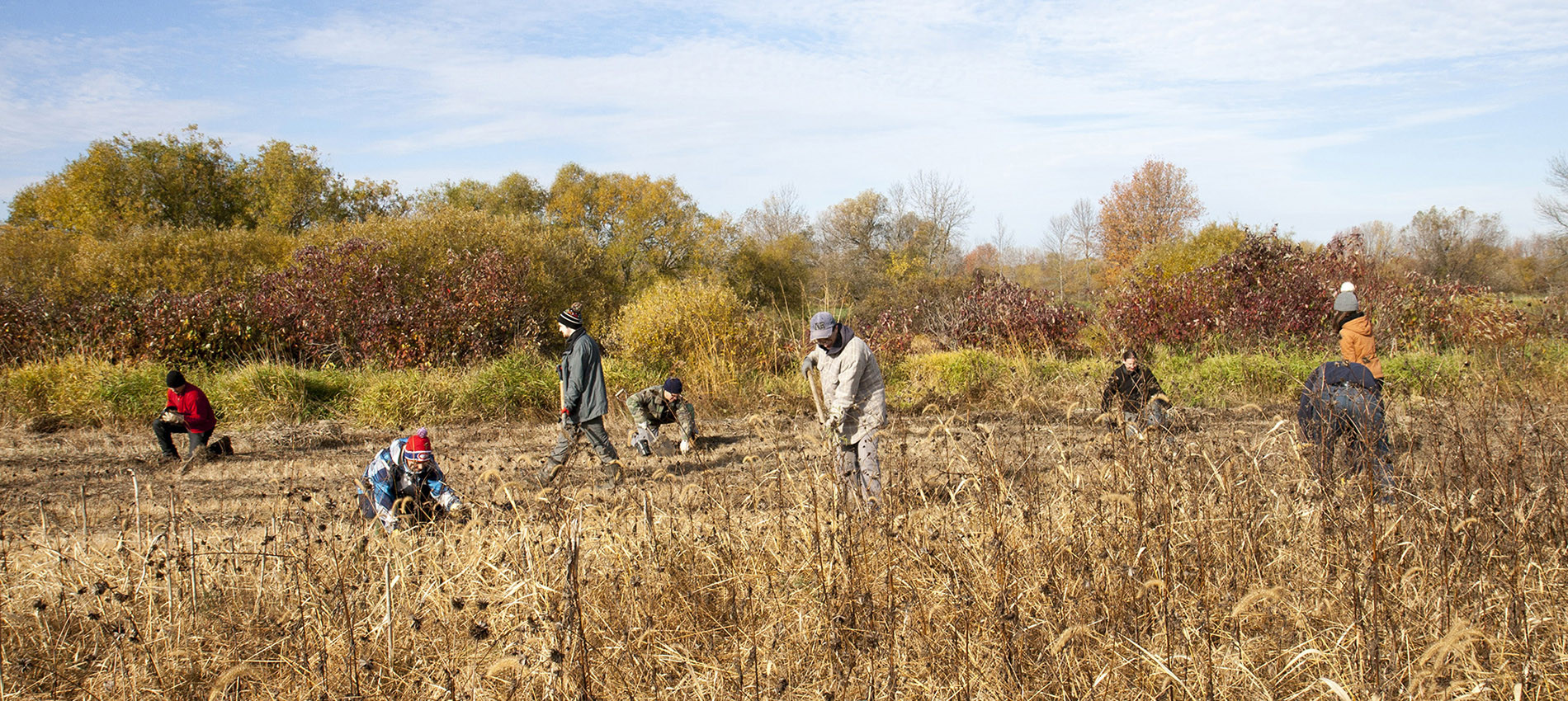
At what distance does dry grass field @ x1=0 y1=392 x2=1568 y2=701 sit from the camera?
301 centimetres

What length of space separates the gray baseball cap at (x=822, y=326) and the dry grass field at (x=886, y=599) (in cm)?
107

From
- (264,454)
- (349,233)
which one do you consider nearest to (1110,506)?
(264,454)

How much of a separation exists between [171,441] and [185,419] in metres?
0.29

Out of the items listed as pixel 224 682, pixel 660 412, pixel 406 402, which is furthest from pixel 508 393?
pixel 224 682

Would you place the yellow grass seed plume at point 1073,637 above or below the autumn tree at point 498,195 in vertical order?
below

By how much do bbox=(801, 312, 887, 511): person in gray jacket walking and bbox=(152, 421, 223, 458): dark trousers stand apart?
6.41m

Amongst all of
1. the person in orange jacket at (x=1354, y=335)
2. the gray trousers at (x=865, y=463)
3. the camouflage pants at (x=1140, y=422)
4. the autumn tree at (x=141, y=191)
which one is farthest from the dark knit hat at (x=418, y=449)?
the autumn tree at (x=141, y=191)

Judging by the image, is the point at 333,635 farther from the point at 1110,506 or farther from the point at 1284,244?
the point at 1284,244

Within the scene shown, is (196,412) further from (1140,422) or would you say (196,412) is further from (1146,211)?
(1146,211)

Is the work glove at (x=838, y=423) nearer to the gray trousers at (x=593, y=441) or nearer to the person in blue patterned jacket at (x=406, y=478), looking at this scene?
the person in blue patterned jacket at (x=406, y=478)

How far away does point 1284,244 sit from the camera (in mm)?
13352

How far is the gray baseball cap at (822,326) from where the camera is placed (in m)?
5.38

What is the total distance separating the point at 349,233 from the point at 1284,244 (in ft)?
61.6

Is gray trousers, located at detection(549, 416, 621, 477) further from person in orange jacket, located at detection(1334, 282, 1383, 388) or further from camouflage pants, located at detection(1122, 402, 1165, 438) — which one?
person in orange jacket, located at detection(1334, 282, 1383, 388)
